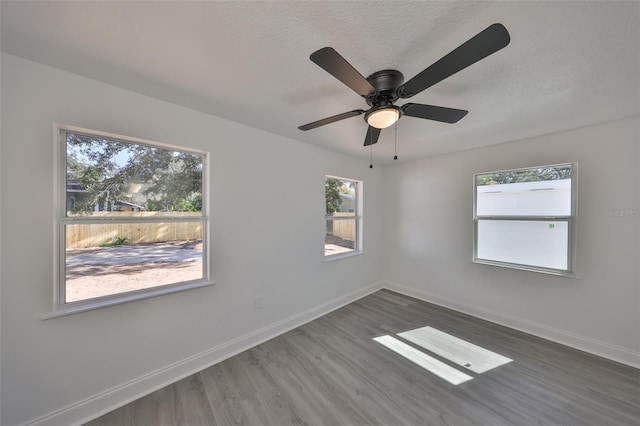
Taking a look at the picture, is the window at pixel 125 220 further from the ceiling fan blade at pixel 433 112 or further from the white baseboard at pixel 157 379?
the ceiling fan blade at pixel 433 112

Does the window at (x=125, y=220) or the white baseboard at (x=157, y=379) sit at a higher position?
the window at (x=125, y=220)

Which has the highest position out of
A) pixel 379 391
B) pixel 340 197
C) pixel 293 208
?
pixel 340 197

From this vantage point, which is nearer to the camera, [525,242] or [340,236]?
[525,242]

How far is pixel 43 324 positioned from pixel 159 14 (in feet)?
6.56

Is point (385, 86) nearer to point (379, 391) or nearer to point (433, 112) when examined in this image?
point (433, 112)

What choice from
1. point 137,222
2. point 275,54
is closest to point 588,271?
point 275,54

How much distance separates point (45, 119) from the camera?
4.67ft

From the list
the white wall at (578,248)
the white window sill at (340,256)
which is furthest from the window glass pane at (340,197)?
the white wall at (578,248)

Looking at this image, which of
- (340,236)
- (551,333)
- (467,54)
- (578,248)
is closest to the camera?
(467,54)

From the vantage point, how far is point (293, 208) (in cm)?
278

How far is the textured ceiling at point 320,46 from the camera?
3.39 ft

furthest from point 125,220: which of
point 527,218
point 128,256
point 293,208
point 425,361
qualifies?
point 527,218

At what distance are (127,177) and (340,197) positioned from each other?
2604 millimetres

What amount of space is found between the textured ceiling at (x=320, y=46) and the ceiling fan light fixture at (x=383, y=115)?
0.89 ft
